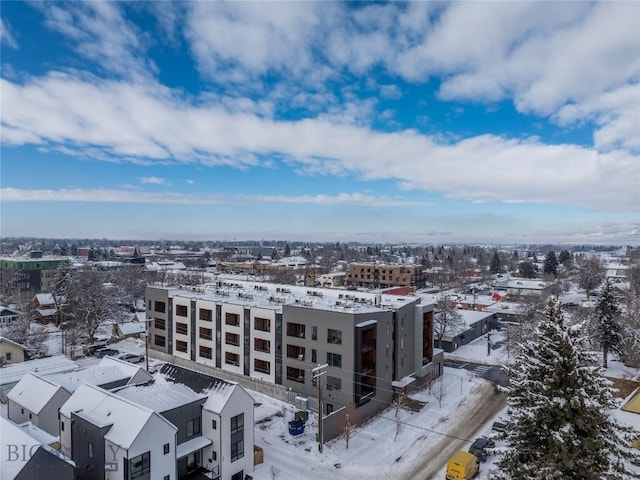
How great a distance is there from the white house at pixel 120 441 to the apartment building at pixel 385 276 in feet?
279

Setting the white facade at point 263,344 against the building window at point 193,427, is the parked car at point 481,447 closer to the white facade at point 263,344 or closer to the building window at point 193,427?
the white facade at point 263,344

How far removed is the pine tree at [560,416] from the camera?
13.3 meters

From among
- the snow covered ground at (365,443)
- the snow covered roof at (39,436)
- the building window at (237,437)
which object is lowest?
the snow covered ground at (365,443)

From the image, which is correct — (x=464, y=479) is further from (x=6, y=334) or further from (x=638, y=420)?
(x=6, y=334)

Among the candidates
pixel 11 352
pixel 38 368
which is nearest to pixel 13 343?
pixel 11 352

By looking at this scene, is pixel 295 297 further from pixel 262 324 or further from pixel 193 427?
pixel 193 427

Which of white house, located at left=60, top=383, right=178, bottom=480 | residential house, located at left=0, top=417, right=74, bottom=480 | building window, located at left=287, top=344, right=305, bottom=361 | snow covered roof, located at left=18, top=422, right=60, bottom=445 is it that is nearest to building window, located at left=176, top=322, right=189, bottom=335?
building window, located at left=287, top=344, right=305, bottom=361

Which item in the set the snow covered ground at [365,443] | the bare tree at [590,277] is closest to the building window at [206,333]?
the snow covered ground at [365,443]

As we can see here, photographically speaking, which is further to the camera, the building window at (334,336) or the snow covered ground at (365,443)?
the building window at (334,336)

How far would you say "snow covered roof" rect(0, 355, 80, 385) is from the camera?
3138cm

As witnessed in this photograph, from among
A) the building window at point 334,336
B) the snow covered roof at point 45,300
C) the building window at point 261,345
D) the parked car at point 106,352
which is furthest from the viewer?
the snow covered roof at point 45,300

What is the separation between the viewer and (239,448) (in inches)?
883

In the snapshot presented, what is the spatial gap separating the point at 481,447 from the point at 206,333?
2448cm

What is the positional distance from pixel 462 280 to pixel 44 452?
340 ft
